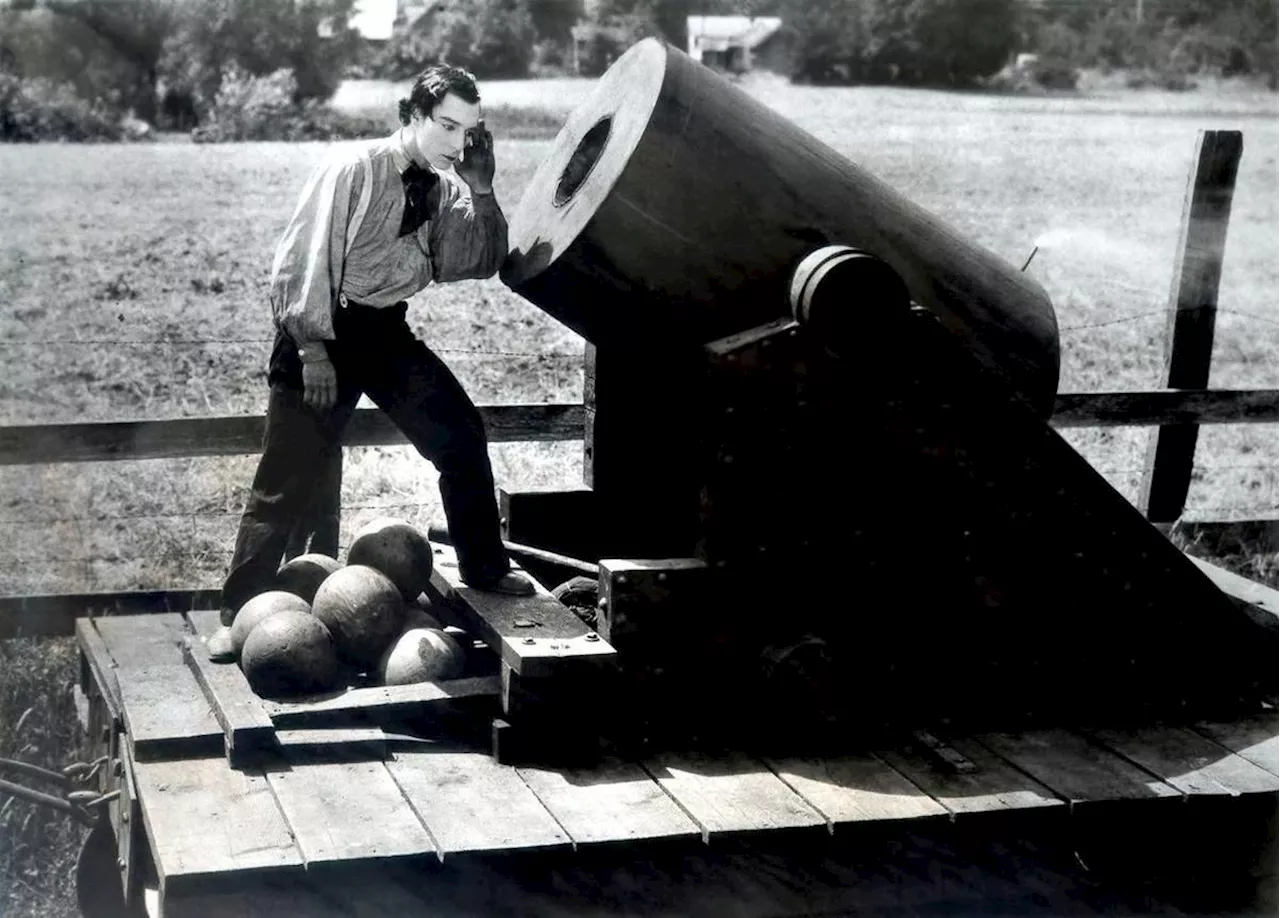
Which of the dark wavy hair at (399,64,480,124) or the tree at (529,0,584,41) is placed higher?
the tree at (529,0,584,41)

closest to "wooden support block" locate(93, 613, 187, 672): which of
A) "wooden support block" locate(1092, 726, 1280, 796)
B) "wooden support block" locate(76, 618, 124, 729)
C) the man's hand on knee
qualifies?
"wooden support block" locate(76, 618, 124, 729)

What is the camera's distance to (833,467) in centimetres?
434

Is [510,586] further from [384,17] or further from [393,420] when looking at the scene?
[384,17]

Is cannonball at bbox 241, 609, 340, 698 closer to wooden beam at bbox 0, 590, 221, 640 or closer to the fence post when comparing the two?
wooden beam at bbox 0, 590, 221, 640

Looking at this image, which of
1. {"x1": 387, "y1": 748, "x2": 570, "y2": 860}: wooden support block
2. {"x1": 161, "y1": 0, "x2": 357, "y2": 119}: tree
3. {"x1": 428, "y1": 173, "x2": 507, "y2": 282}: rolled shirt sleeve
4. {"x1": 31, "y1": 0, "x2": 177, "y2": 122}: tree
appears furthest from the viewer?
{"x1": 161, "y1": 0, "x2": 357, "y2": 119}: tree

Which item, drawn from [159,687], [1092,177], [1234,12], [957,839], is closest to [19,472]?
[159,687]

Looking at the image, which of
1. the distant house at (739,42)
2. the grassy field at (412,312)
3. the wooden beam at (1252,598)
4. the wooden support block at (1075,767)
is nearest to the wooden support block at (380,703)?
the grassy field at (412,312)

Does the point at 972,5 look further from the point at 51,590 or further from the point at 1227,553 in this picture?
the point at 51,590

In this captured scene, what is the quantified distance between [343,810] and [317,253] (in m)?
1.59

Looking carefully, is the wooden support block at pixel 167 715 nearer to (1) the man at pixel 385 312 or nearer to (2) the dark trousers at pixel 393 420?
(1) the man at pixel 385 312

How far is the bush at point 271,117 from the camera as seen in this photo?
1234cm

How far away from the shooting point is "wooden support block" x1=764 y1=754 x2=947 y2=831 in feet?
12.9

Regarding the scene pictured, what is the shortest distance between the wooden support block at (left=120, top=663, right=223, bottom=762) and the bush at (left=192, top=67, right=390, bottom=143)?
321 inches

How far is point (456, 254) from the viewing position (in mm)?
4719
